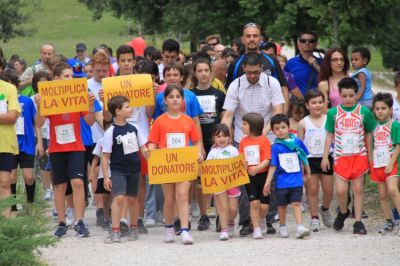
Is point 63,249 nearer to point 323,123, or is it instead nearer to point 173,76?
point 173,76

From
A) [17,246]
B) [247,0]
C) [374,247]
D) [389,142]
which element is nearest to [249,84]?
[389,142]

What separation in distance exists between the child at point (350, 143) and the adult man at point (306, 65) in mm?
2119

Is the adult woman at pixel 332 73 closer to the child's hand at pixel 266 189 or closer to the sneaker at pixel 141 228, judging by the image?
the child's hand at pixel 266 189

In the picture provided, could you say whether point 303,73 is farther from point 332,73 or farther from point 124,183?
point 124,183

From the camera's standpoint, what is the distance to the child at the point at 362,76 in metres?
13.7

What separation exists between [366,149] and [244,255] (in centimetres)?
224

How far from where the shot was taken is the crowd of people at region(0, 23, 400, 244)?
1204 centimetres

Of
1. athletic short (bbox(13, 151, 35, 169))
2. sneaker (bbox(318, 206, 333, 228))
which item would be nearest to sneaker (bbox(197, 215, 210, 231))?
sneaker (bbox(318, 206, 333, 228))

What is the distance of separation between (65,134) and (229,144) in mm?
1810

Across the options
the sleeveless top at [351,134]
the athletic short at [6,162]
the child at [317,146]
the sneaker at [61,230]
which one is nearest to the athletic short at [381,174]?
the sleeveless top at [351,134]

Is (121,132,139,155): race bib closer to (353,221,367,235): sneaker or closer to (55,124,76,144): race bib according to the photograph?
(55,124,76,144): race bib

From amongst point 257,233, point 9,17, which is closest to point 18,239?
point 257,233

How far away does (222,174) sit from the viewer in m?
12.1

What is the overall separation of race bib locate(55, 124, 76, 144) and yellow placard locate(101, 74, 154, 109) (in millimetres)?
477
